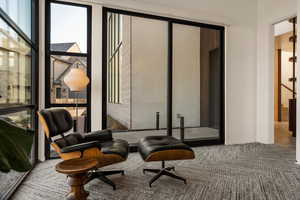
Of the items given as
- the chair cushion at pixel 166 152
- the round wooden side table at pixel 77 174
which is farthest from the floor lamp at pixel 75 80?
the chair cushion at pixel 166 152

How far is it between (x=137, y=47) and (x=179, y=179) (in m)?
2.97

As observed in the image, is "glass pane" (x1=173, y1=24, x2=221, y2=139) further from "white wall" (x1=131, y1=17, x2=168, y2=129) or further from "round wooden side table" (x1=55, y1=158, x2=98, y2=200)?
"round wooden side table" (x1=55, y1=158, x2=98, y2=200)

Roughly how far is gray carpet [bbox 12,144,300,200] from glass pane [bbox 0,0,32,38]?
1.88m

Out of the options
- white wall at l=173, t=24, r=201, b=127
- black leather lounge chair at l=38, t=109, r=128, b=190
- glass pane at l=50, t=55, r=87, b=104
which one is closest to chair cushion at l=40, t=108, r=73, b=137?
black leather lounge chair at l=38, t=109, r=128, b=190

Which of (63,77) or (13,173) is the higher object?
(63,77)

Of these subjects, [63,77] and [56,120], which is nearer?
[56,120]

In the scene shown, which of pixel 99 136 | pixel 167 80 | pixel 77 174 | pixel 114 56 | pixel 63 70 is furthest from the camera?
pixel 114 56

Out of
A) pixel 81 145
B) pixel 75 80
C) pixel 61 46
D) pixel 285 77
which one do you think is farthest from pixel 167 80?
pixel 285 77

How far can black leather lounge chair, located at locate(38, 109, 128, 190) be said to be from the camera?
6.23 ft

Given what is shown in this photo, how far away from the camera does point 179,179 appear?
7.47 ft

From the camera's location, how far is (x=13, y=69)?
2.10 m

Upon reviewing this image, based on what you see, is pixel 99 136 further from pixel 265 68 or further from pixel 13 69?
pixel 265 68

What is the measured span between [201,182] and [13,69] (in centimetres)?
249

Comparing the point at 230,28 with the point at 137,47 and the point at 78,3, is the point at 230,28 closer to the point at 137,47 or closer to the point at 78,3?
the point at 137,47
